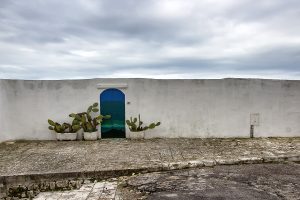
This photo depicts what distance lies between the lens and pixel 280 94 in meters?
10.0

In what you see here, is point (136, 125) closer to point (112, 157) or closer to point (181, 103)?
point (181, 103)

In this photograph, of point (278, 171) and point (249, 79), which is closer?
point (278, 171)

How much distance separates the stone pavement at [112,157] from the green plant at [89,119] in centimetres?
53

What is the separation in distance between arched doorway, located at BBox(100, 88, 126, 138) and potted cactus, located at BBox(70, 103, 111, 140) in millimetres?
294

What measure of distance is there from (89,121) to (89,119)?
0.23ft

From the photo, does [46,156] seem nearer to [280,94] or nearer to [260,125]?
[260,125]

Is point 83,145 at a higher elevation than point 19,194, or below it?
higher

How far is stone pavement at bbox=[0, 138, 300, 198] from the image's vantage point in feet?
20.5

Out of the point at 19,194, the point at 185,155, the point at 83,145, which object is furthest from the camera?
the point at 83,145

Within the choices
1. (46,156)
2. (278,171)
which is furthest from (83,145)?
(278,171)

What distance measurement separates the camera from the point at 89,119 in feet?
31.6

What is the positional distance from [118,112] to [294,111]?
6.05 meters

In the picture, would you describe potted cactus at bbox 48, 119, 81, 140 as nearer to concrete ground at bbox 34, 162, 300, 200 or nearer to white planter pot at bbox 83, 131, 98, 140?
white planter pot at bbox 83, 131, 98, 140

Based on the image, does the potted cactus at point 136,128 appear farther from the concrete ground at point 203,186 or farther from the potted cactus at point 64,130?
the concrete ground at point 203,186
